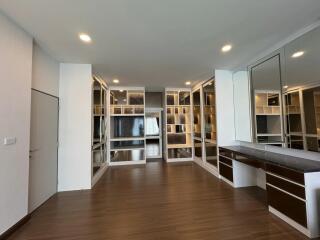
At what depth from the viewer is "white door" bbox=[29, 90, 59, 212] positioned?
2998mm

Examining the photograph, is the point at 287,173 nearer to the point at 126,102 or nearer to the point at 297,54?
the point at 297,54

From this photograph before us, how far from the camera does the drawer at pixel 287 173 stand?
7.09 ft

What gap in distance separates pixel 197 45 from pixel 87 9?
1.88 m

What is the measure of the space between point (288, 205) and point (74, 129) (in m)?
4.13

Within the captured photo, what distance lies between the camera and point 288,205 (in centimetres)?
237

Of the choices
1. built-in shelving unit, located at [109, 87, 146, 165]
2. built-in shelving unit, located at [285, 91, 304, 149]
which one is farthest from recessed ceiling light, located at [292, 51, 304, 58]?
built-in shelving unit, located at [109, 87, 146, 165]

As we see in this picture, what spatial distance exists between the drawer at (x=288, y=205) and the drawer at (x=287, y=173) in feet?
0.85

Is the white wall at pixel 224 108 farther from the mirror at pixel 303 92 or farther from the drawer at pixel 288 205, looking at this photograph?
the drawer at pixel 288 205

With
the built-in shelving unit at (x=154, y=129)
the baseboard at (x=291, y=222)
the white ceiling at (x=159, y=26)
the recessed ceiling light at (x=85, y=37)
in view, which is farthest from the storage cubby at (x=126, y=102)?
the baseboard at (x=291, y=222)

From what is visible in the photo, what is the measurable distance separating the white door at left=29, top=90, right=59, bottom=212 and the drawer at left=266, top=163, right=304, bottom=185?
158 inches

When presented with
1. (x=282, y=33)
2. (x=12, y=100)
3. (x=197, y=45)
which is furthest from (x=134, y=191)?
(x=282, y=33)

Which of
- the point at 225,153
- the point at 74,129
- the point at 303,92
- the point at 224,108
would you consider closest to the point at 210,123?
the point at 224,108

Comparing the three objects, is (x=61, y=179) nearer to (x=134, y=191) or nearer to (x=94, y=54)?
(x=134, y=191)

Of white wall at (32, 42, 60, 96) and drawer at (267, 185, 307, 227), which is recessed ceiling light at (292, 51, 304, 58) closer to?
drawer at (267, 185, 307, 227)
